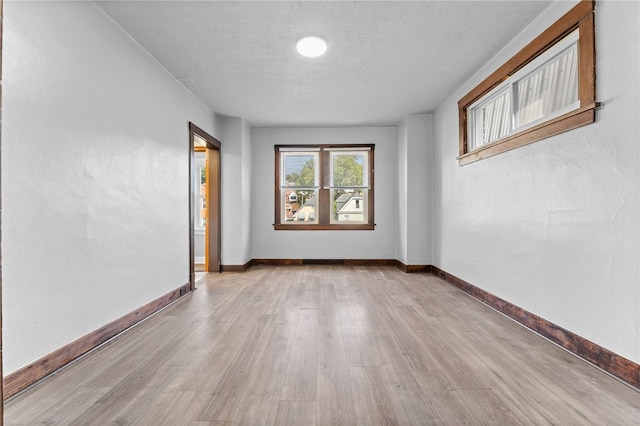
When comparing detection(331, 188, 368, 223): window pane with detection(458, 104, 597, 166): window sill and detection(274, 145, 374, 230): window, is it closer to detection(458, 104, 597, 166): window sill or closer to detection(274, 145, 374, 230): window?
detection(274, 145, 374, 230): window

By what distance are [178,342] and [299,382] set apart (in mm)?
1167

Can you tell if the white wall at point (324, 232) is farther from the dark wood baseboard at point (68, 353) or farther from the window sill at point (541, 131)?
the dark wood baseboard at point (68, 353)

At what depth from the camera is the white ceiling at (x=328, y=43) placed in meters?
2.73

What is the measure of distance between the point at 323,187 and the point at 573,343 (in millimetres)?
4661

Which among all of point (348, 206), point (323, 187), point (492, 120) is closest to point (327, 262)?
point (348, 206)

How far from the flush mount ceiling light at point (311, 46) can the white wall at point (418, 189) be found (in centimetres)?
273

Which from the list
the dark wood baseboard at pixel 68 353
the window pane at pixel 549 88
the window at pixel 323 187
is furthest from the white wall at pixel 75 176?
the window pane at pixel 549 88

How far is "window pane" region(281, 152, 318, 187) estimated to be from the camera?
6.62 metres

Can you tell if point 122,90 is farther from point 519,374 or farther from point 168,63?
point 519,374

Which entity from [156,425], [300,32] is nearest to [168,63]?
[300,32]

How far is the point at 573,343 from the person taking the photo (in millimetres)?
2467

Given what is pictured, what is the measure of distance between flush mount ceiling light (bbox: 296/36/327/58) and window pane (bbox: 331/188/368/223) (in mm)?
3420

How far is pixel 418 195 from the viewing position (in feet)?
18.7

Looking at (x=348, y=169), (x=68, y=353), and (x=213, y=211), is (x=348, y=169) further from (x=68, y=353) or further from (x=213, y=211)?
(x=68, y=353)
